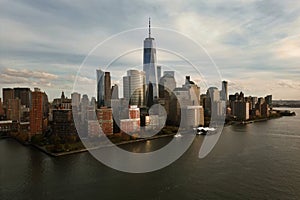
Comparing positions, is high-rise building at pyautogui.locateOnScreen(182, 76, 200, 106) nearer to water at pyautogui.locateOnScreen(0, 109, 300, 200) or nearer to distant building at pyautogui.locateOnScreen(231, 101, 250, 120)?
distant building at pyautogui.locateOnScreen(231, 101, 250, 120)

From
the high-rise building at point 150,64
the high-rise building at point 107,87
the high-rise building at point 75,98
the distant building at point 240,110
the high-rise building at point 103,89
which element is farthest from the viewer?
the distant building at point 240,110

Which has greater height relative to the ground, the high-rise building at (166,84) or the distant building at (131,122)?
the high-rise building at (166,84)

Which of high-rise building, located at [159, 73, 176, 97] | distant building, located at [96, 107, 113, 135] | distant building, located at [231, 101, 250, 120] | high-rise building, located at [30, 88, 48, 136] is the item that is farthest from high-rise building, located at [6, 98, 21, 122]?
Result: distant building, located at [231, 101, 250, 120]

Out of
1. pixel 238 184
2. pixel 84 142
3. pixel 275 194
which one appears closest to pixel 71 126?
pixel 84 142

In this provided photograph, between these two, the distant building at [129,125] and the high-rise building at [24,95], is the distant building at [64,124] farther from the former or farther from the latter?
the high-rise building at [24,95]

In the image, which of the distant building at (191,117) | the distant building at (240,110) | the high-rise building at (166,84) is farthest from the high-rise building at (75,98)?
the distant building at (240,110)

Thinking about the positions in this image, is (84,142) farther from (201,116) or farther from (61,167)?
(201,116)
